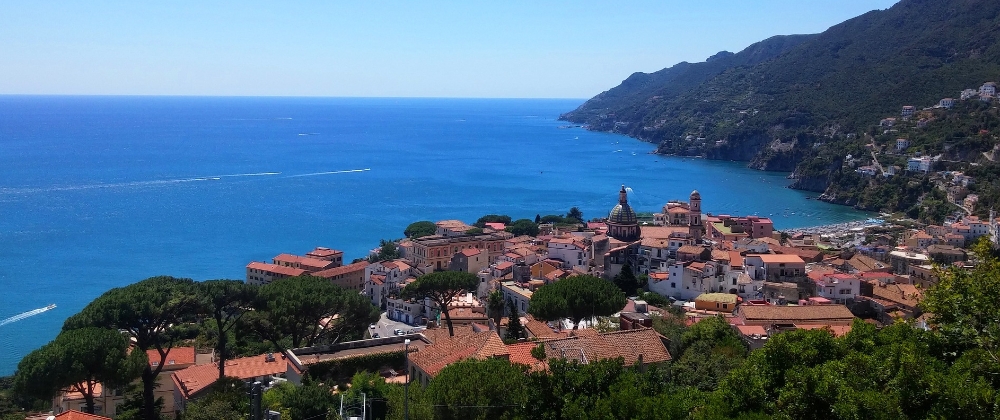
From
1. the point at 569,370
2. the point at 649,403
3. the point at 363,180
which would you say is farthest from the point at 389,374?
the point at 363,180

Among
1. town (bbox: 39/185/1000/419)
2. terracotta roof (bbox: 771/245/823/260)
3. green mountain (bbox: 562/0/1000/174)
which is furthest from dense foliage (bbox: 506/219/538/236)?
green mountain (bbox: 562/0/1000/174)

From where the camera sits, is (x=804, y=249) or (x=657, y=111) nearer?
(x=804, y=249)

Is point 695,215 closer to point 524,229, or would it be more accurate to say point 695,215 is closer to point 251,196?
point 524,229

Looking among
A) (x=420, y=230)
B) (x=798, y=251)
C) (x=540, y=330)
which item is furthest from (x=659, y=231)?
(x=540, y=330)

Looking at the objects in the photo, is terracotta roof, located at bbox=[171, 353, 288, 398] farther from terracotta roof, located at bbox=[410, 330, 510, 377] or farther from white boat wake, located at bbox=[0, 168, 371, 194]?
white boat wake, located at bbox=[0, 168, 371, 194]

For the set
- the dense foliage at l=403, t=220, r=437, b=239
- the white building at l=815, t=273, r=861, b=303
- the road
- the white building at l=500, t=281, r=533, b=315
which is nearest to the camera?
the white building at l=815, t=273, r=861, b=303

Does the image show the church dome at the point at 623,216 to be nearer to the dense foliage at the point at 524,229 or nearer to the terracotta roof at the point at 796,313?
the dense foliage at the point at 524,229

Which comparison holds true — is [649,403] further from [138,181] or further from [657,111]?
[657,111]
